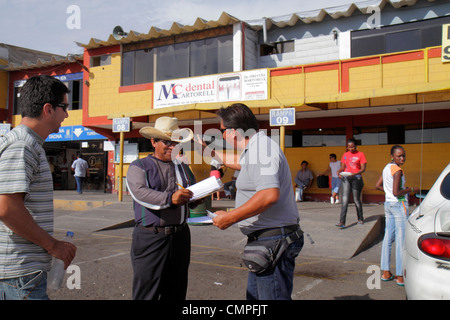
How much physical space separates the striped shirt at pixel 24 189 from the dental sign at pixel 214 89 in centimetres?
1270

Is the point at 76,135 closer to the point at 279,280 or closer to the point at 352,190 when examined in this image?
the point at 352,190

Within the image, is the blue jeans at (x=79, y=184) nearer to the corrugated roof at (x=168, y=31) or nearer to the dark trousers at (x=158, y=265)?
the corrugated roof at (x=168, y=31)

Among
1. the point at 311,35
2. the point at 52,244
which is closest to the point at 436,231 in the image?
the point at 52,244

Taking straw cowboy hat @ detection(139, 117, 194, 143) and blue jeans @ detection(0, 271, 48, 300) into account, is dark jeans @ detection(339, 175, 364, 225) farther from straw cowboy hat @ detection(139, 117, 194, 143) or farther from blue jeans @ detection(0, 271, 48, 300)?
blue jeans @ detection(0, 271, 48, 300)

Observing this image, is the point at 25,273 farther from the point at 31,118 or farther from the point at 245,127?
the point at 245,127

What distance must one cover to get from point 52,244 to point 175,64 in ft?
51.4

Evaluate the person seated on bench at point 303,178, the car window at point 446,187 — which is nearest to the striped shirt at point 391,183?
the car window at point 446,187

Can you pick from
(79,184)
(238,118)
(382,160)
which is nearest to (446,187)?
(238,118)

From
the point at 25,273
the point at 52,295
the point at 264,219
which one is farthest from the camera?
the point at 52,295

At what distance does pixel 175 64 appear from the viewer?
17.0 metres

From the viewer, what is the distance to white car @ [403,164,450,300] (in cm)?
294

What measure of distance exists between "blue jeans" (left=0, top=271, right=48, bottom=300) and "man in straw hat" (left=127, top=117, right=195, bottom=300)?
3.70 feet

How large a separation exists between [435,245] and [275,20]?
47.4 feet

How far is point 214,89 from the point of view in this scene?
15367 millimetres
